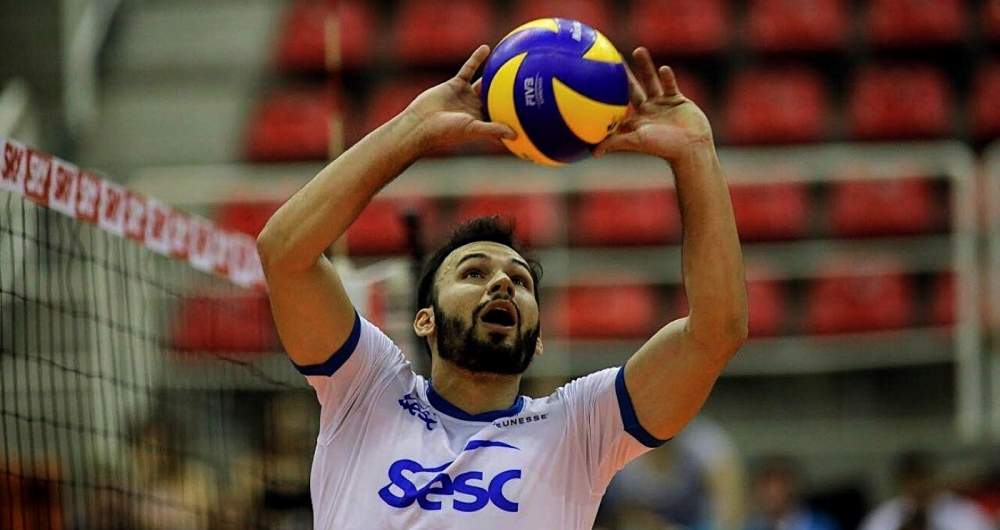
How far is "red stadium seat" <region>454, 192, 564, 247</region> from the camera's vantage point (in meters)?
13.7

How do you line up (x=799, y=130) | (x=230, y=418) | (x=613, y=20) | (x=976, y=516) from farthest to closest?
(x=613, y=20) → (x=799, y=130) → (x=230, y=418) → (x=976, y=516)

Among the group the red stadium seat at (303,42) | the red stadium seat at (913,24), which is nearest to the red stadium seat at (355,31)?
the red stadium seat at (303,42)

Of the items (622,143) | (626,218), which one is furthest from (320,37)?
(622,143)

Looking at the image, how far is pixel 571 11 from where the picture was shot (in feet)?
55.2

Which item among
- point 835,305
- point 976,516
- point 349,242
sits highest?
point 349,242

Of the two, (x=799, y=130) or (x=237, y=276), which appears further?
(x=799, y=130)

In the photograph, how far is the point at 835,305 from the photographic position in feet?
45.7

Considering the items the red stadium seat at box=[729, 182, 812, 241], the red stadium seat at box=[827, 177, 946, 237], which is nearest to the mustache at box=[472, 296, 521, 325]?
the red stadium seat at box=[827, 177, 946, 237]

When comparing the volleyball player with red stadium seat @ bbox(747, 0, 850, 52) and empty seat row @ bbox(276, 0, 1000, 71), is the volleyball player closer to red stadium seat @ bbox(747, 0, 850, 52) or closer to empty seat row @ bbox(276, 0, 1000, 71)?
empty seat row @ bbox(276, 0, 1000, 71)

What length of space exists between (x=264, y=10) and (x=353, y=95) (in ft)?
6.58

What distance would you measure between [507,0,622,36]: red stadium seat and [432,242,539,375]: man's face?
39.9ft

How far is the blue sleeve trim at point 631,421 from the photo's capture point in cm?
456

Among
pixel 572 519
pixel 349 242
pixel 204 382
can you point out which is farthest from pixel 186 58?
pixel 572 519

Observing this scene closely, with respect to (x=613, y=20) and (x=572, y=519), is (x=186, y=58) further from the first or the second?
(x=572, y=519)
